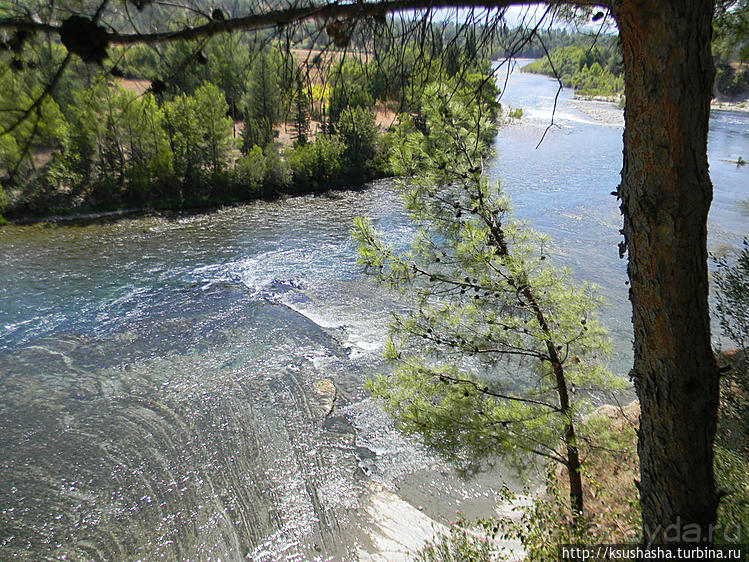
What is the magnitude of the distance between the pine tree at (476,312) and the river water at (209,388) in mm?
3029

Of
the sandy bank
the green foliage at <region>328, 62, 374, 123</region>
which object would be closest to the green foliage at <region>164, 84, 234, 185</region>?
the sandy bank

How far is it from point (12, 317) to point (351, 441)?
9.82m

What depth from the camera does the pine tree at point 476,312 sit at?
14.8ft

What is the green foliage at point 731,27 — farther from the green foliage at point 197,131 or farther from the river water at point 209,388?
the green foliage at point 197,131

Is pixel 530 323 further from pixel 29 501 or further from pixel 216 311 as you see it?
pixel 216 311

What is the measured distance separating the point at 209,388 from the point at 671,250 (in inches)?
374

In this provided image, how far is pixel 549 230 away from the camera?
1647cm

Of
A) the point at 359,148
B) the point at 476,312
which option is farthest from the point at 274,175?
the point at 476,312

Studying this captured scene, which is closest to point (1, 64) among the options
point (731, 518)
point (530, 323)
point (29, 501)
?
point (530, 323)

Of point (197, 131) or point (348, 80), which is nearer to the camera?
point (348, 80)

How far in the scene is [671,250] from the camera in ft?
5.51

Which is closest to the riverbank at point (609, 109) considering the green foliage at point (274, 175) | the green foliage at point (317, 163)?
the green foliage at point (317, 163)

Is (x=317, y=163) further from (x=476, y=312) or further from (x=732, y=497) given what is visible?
(x=732, y=497)

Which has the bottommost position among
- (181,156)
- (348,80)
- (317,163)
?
(317,163)
